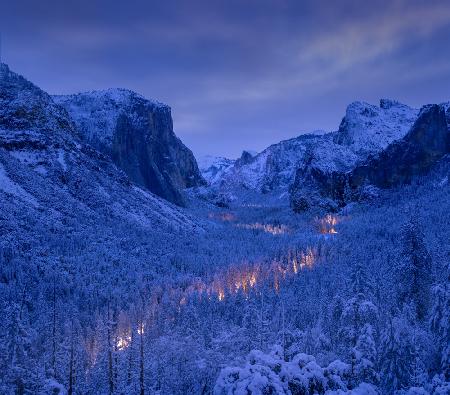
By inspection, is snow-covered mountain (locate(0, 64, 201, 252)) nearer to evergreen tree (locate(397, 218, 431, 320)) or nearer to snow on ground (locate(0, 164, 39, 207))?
snow on ground (locate(0, 164, 39, 207))

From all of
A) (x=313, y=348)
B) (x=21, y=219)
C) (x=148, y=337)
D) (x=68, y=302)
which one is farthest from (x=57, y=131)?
(x=313, y=348)

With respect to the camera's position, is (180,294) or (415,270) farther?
(180,294)

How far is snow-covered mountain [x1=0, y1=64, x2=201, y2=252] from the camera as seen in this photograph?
406ft

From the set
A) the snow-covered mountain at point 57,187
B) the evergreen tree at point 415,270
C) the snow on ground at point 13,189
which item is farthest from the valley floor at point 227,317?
the snow on ground at point 13,189

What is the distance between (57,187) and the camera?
148500 millimetres

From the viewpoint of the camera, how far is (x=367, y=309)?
32.7 meters

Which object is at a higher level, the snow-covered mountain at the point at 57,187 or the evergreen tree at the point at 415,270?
the snow-covered mountain at the point at 57,187

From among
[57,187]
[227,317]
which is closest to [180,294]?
[227,317]

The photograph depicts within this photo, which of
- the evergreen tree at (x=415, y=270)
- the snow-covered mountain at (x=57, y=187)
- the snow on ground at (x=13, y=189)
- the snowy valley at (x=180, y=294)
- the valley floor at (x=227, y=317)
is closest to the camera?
the valley floor at (x=227, y=317)

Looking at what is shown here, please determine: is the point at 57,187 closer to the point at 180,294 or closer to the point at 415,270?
the point at 180,294

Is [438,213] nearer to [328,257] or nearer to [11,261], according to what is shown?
[328,257]

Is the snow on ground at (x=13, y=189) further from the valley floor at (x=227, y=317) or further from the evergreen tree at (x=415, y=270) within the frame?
the evergreen tree at (x=415, y=270)

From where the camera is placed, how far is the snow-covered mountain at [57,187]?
123856 mm

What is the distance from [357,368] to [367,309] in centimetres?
948
